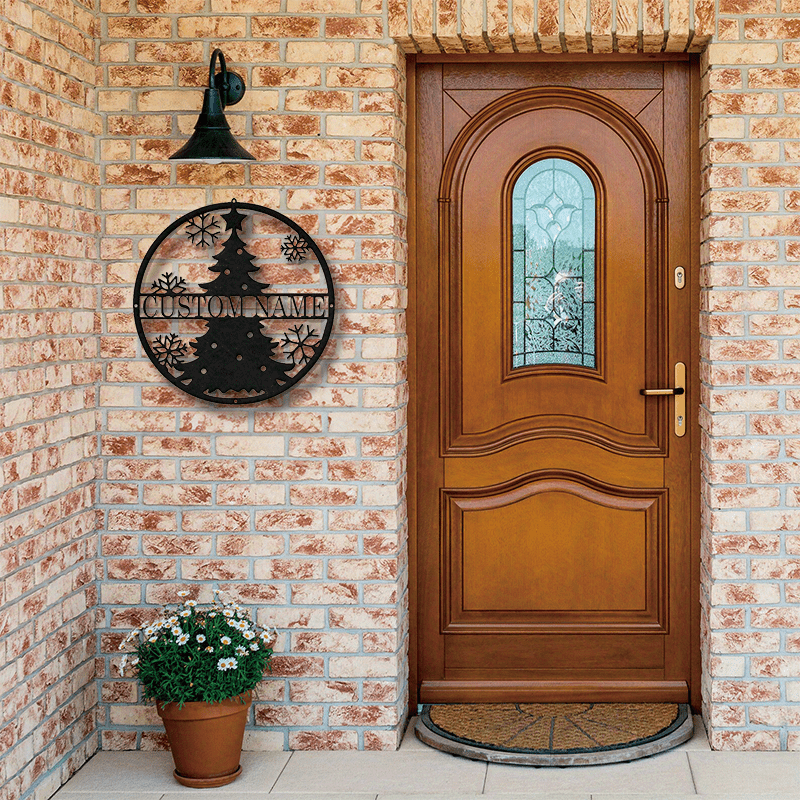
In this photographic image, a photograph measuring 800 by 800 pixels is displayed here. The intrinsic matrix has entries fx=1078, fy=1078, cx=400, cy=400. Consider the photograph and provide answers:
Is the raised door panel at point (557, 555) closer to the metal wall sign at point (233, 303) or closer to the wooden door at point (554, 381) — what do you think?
the wooden door at point (554, 381)

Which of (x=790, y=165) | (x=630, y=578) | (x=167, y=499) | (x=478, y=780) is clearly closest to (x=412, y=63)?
(x=790, y=165)

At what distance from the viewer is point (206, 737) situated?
3.12 metres

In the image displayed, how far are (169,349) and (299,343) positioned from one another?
0.41 metres

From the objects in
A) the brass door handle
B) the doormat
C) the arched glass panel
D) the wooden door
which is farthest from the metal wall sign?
the doormat

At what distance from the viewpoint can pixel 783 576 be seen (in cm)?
333

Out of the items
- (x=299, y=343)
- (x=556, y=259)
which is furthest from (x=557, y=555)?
(x=299, y=343)

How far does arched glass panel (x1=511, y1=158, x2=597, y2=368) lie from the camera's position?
3586mm

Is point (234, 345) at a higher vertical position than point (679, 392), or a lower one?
higher

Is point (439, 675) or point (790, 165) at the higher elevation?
point (790, 165)

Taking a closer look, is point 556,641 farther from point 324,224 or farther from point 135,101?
point 135,101

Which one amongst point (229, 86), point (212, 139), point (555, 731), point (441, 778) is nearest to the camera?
point (212, 139)

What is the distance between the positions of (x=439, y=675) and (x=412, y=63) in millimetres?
2062

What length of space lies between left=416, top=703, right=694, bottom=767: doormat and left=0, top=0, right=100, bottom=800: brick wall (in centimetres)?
116

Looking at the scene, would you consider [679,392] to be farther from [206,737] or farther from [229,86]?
[206,737]
